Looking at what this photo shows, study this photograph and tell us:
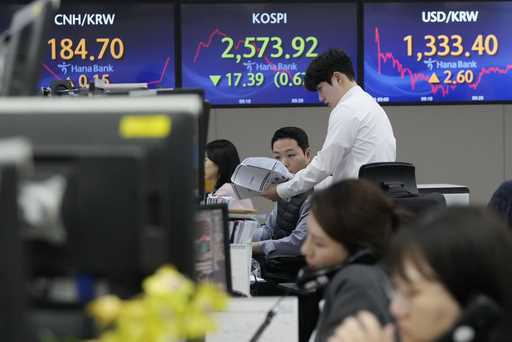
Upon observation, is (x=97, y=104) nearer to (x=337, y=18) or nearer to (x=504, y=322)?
(x=504, y=322)

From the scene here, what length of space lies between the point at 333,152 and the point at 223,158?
740mm

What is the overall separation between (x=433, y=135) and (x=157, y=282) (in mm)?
5218

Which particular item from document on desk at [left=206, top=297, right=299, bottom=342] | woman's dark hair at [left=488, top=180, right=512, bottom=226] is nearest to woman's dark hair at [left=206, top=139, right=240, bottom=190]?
woman's dark hair at [left=488, top=180, right=512, bottom=226]

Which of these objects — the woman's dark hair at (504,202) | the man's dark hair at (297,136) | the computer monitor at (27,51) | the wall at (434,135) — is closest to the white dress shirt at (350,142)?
the man's dark hair at (297,136)

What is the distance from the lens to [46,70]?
578 centimetres

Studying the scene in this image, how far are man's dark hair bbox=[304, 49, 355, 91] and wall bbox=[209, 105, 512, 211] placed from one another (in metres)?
1.57

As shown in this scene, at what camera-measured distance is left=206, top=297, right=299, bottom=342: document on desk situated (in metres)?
2.42

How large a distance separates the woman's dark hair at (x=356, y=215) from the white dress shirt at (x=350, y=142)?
7.10 feet

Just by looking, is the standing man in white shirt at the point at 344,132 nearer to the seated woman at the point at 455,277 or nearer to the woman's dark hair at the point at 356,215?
the woman's dark hair at the point at 356,215

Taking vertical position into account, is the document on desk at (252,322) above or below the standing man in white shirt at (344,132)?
below

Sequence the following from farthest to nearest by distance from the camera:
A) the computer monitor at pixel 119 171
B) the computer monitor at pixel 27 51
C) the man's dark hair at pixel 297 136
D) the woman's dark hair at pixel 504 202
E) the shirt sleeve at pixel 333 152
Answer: the man's dark hair at pixel 297 136, the shirt sleeve at pixel 333 152, the woman's dark hair at pixel 504 202, the computer monitor at pixel 27 51, the computer monitor at pixel 119 171

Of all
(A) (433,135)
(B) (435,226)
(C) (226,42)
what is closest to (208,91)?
(C) (226,42)

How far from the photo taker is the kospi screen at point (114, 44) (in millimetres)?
5723

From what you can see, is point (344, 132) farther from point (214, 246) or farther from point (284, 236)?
point (214, 246)
